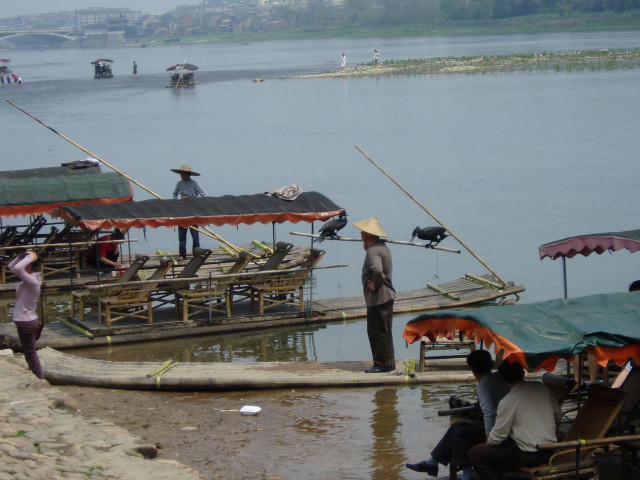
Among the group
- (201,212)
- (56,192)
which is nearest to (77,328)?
(201,212)

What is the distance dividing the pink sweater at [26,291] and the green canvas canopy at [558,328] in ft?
13.1


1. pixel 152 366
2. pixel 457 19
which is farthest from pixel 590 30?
pixel 152 366

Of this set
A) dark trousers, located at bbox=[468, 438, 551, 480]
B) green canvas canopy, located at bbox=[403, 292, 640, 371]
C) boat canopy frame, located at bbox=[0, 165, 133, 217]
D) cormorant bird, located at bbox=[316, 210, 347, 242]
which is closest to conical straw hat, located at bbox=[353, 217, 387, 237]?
green canvas canopy, located at bbox=[403, 292, 640, 371]

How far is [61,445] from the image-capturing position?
7.86m

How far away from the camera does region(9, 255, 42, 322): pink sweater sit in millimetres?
9461

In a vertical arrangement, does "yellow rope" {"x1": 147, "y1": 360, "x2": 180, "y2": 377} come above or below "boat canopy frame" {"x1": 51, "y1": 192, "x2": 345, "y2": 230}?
below

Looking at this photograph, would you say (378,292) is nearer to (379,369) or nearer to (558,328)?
(379,369)

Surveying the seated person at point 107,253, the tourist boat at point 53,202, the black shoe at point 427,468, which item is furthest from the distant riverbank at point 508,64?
the black shoe at point 427,468

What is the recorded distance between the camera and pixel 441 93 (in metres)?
60.7

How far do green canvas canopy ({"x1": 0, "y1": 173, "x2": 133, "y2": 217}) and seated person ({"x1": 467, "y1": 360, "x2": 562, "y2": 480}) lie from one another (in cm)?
1104

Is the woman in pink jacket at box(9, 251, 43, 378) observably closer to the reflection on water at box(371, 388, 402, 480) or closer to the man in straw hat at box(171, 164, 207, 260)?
the reflection on water at box(371, 388, 402, 480)

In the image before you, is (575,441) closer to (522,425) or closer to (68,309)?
(522,425)

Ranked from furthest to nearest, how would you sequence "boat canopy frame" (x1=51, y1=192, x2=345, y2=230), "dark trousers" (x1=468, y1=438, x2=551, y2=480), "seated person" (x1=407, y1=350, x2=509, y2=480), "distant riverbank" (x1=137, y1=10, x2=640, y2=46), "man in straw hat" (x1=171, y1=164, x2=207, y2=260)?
"distant riverbank" (x1=137, y1=10, x2=640, y2=46)
"man in straw hat" (x1=171, y1=164, x2=207, y2=260)
"boat canopy frame" (x1=51, y1=192, x2=345, y2=230)
"seated person" (x1=407, y1=350, x2=509, y2=480)
"dark trousers" (x1=468, y1=438, x2=551, y2=480)

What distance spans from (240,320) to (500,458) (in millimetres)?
7228
